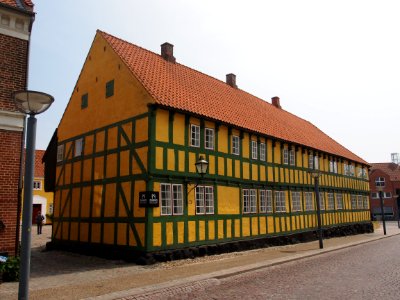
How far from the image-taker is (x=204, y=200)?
52.3 feet

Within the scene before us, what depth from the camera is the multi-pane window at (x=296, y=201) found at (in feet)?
72.3

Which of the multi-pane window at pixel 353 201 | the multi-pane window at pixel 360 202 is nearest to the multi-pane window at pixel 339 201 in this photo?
the multi-pane window at pixel 353 201

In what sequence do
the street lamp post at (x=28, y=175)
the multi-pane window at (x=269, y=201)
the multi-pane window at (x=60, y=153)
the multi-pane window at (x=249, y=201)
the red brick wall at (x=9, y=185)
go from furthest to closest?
the multi-pane window at (x=60, y=153), the multi-pane window at (x=269, y=201), the multi-pane window at (x=249, y=201), the red brick wall at (x=9, y=185), the street lamp post at (x=28, y=175)

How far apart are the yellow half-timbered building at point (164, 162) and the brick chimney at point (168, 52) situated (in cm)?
5

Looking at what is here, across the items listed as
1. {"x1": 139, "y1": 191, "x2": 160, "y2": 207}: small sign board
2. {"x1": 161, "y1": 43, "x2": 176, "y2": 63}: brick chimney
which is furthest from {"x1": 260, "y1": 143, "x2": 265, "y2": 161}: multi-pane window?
{"x1": 139, "y1": 191, "x2": 160, "y2": 207}: small sign board

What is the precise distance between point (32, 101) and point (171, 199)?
9.10 meters

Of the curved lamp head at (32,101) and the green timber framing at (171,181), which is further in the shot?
the green timber framing at (171,181)

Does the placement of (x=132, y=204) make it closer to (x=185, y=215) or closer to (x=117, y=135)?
(x=185, y=215)

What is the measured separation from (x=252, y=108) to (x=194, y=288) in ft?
49.9

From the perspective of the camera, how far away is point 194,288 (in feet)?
31.6

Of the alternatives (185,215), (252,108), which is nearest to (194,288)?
(185,215)

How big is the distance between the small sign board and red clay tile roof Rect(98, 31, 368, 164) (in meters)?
3.49

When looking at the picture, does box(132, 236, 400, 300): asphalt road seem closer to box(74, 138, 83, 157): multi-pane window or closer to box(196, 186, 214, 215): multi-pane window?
box(196, 186, 214, 215): multi-pane window

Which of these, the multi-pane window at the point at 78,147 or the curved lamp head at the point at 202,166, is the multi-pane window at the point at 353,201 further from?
the multi-pane window at the point at 78,147
